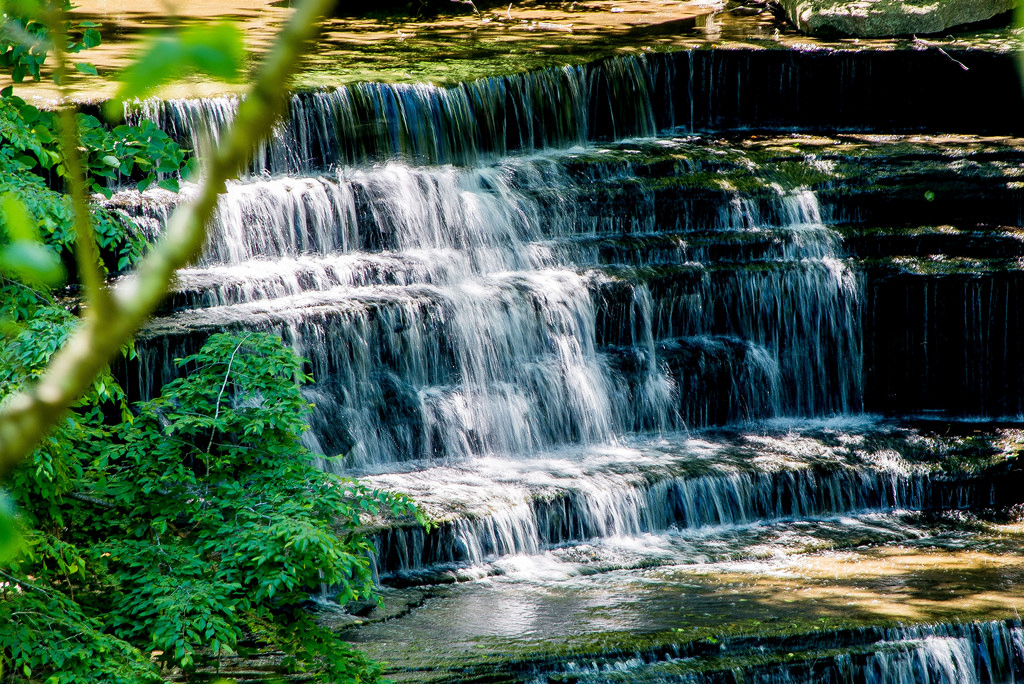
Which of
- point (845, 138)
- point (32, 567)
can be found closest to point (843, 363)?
point (845, 138)

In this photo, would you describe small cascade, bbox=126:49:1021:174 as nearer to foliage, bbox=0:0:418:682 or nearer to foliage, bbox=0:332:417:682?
foliage, bbox=0:0:418:682

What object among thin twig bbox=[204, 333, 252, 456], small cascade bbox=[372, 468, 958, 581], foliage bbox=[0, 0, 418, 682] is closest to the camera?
foliage bbox=[0, 0, 418, 682]

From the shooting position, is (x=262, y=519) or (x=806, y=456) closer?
(x=262, y=519)

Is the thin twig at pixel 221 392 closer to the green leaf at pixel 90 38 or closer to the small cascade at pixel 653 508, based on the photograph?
the green leaf at pixel 90 38

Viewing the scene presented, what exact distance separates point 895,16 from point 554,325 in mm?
7604

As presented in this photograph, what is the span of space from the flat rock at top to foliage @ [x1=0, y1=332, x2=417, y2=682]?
11978 millimetres

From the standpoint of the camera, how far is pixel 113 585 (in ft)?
17.3

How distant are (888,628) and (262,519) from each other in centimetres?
434

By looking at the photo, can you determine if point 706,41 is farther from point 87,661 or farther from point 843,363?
point 87,661

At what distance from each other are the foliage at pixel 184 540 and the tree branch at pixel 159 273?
398 centimetres

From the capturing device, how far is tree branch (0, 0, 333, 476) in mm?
728

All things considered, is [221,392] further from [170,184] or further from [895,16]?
[895,16]

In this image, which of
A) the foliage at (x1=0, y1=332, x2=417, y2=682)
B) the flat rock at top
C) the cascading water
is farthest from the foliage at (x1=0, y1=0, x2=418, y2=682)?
the flat rock at top

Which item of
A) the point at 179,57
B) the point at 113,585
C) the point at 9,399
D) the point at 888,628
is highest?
the point at 179,57
